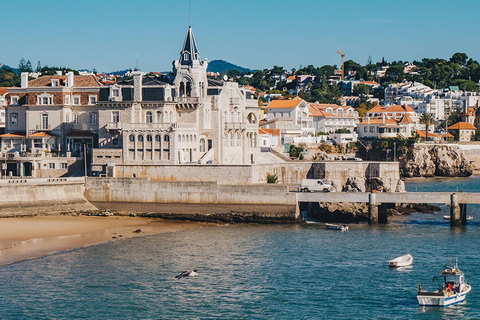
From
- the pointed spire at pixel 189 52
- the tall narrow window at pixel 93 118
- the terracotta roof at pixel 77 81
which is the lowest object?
the tall narrow window at pixel 93 118

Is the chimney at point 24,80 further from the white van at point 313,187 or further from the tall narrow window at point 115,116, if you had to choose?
the white van at point 313,187

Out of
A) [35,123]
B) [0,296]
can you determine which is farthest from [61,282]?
[35,123]

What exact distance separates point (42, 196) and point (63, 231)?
8977 mm

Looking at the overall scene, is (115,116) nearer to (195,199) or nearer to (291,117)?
(195,199)

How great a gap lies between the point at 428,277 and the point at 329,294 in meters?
8.07

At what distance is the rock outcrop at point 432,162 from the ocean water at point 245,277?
68.9 metres

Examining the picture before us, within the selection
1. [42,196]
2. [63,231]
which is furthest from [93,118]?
[63,231]

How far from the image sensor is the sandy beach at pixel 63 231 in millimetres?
59406

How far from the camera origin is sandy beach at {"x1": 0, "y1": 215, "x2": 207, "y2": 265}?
59.4 m

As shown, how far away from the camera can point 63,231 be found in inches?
2628

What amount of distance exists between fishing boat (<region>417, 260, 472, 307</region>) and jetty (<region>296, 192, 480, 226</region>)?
79.9 feet

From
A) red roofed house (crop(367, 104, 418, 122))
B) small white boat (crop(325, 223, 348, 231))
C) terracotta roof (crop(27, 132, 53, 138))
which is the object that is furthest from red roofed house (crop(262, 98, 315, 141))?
small white boat (crop(325, 223, 348, 231))

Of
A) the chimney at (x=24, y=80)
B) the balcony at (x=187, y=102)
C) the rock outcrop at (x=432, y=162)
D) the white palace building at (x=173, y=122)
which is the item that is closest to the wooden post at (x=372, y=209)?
the white palace building at (x=173, y=122)

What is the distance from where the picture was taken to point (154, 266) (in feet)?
180
